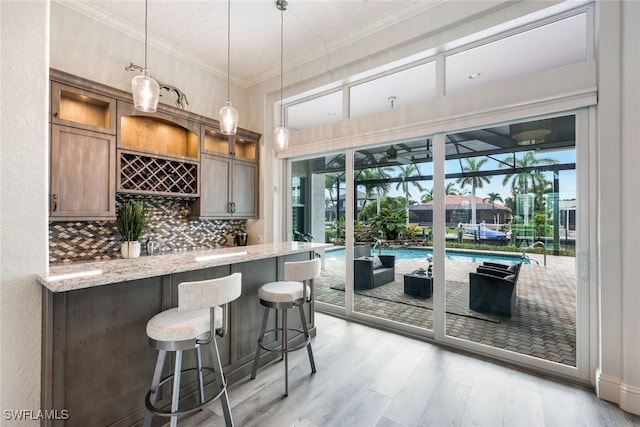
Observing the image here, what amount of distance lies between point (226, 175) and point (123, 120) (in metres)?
1.35

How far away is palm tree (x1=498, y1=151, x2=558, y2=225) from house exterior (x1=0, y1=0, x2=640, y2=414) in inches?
13.6

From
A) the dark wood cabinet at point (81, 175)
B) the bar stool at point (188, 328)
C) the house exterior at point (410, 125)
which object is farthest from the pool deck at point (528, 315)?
the dark wood cabinet at point (81, 175)

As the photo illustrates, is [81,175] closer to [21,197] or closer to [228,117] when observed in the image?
[21,197]

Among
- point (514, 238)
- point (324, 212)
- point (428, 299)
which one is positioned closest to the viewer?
point (514, 238)

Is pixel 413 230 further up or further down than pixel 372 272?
further up

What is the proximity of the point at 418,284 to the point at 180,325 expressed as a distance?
2.86 m

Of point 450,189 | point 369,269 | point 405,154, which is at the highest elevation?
point 405,154

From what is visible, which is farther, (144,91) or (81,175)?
(81,175)

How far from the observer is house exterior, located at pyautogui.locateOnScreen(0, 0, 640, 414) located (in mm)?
1582

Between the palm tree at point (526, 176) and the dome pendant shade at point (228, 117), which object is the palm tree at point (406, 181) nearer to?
the palm tree at point (526, 176)

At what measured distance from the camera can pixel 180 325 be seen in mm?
1646

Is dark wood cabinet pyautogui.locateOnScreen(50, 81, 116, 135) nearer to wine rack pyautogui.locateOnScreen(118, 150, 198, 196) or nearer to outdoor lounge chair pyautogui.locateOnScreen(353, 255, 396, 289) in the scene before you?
wine rack pyautogui.locateOnScreen(118, 150, 198, 196)

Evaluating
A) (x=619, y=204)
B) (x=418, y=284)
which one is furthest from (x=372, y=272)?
(x=619, y=204)

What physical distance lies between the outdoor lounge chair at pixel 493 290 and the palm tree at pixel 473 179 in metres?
0.57
